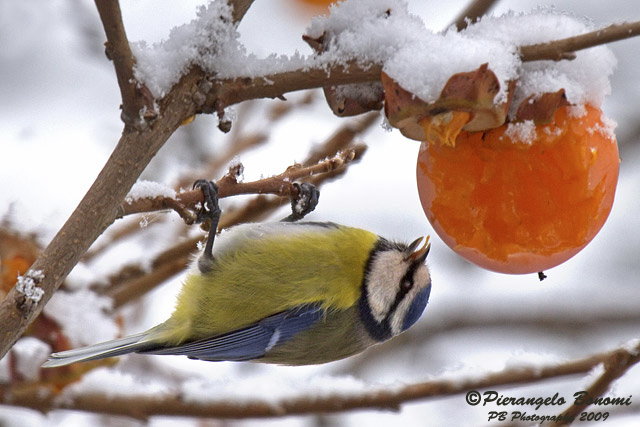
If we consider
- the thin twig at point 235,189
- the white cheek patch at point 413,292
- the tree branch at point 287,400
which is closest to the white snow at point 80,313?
the tree branch at point 287,400

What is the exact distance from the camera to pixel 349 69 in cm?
137

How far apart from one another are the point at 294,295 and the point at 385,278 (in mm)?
282

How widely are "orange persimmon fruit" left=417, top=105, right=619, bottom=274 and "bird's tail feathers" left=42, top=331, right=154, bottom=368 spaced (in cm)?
91

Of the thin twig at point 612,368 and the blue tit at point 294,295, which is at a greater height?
the blue tit at point 294,295

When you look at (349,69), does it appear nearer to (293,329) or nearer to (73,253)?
(73,253)

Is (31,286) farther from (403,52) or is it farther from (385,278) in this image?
(385,278)

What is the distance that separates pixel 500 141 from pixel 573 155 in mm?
141

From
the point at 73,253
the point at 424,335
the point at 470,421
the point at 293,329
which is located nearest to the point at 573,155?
the point at 73,253

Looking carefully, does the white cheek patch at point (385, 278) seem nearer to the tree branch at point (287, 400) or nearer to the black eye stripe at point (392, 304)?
the black eye stripe at point (392, 304)

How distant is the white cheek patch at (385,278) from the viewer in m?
2.31

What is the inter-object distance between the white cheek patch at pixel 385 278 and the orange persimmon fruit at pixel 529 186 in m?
0.74

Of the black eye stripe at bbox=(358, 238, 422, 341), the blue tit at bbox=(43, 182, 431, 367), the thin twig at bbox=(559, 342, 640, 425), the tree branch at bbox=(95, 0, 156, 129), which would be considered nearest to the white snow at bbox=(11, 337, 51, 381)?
the blue tit at bbox=(43, 182, 431, 367)

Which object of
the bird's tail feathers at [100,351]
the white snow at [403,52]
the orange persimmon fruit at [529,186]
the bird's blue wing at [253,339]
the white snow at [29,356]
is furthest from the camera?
the bird's blue wing at [253,339]

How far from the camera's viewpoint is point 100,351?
1.89 meters
